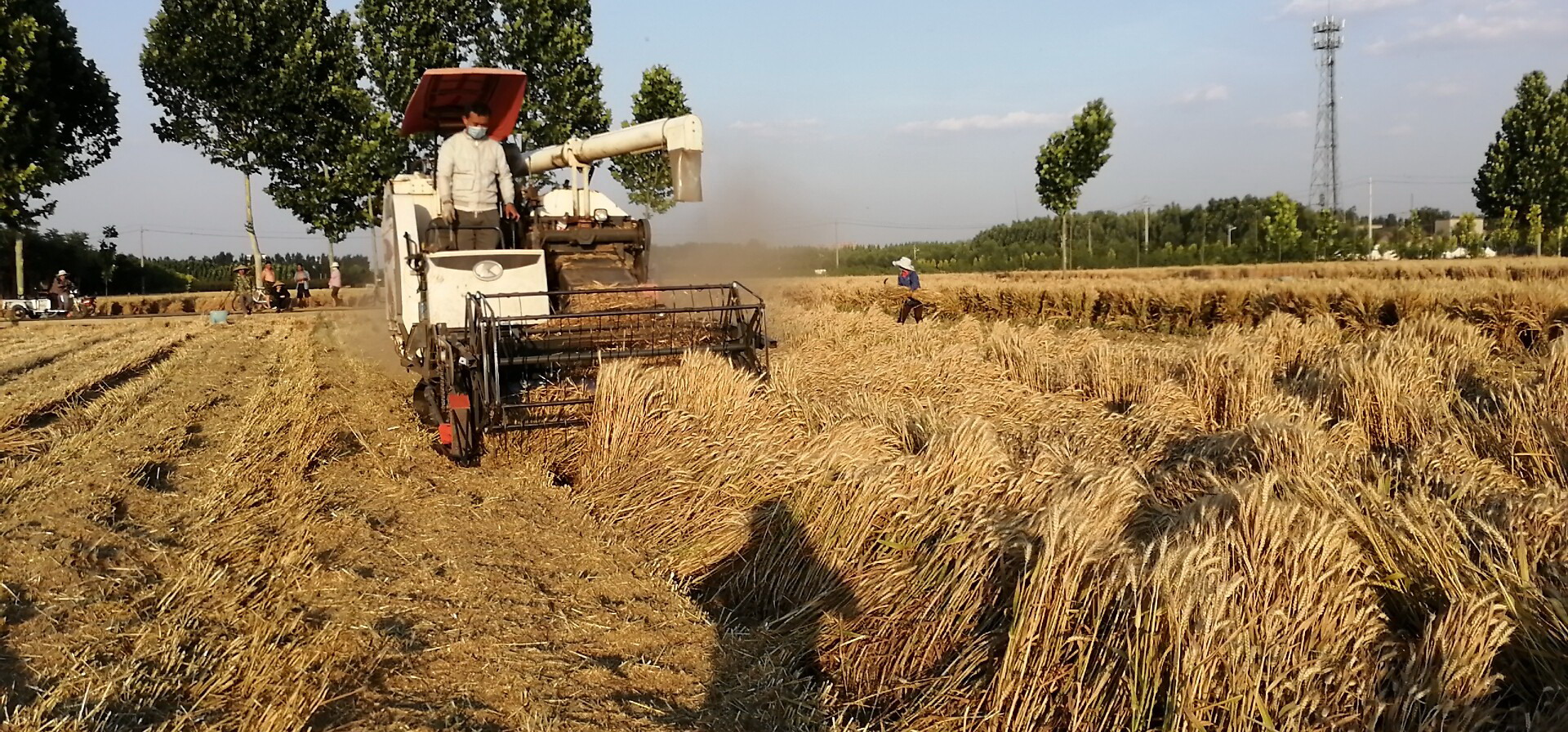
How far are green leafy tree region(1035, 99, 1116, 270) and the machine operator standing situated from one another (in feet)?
99.4

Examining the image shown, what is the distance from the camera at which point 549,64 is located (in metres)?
28.4

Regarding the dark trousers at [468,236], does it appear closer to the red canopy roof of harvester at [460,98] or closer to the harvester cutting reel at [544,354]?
the harvester cutting reel at [544,354]

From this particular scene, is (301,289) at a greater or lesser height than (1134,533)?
greater

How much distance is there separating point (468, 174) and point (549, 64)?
20.4 m

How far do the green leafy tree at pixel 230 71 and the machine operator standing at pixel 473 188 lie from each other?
933 inches

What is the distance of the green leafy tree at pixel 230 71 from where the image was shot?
29.2m

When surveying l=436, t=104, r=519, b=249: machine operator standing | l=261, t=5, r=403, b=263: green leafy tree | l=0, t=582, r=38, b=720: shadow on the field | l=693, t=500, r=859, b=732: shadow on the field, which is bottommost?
l=693, t=500, r=859, b=732: shadow on the field

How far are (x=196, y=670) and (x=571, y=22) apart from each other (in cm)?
2748

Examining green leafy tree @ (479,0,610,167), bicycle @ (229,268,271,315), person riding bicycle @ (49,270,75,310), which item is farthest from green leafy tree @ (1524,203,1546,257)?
person riding bicycle @ (49,270,75,310)

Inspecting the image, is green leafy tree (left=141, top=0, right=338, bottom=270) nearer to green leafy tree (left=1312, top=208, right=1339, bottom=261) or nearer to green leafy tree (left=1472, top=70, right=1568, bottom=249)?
green leafy tree (left=1312, top=208, right=1339, bottom=261)

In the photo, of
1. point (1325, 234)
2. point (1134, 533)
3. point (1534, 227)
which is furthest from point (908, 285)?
point (1325, 234)

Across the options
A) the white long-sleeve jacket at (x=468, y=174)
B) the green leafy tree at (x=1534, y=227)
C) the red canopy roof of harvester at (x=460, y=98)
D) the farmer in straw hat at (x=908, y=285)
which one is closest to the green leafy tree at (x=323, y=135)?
the farmer in straw hat at (x=908, y=285)

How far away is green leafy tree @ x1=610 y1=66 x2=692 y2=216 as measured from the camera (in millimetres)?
24750

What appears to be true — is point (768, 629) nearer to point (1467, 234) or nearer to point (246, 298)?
point (246, 298)
